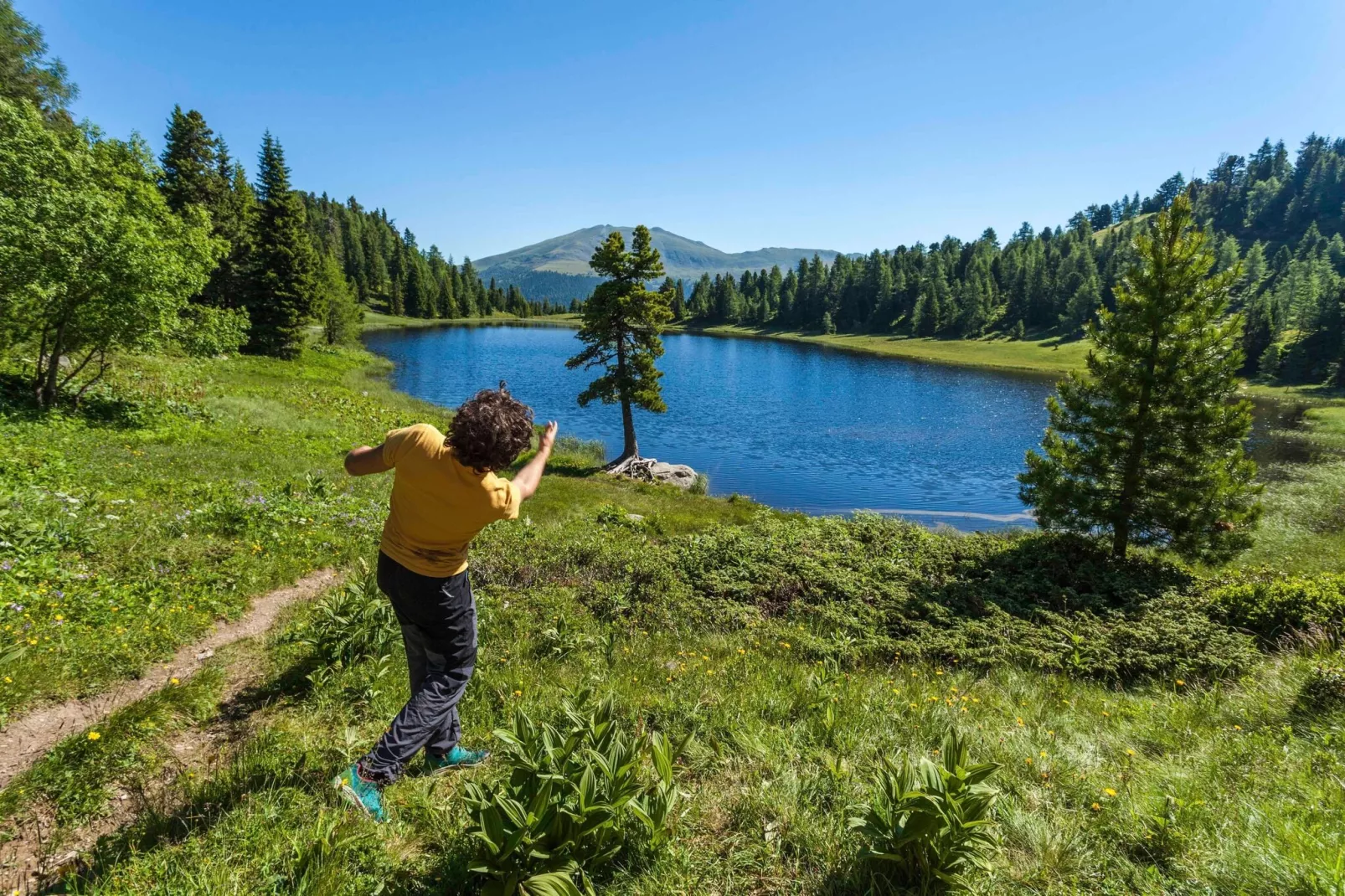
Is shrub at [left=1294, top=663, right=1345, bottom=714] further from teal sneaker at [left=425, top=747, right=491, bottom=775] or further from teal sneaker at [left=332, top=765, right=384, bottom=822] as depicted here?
teal sneaker at [left=332, top=765, right=384, bottom=822]

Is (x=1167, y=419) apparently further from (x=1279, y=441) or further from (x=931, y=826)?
(x=1279, y=441)

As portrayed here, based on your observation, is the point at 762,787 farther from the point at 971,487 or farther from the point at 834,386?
the point at 834,386

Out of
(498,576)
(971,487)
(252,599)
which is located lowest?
(971,487)

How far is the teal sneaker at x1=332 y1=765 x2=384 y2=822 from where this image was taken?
381 cm

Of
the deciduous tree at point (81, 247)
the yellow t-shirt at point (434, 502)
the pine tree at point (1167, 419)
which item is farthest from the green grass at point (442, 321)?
the yellow t-shirt at point (434, 502)

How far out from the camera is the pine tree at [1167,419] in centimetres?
1367

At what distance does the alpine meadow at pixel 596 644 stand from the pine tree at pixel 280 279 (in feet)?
Answer: 71.0

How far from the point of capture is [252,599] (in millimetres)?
7887

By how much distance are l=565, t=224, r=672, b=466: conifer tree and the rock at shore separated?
35.4 inches

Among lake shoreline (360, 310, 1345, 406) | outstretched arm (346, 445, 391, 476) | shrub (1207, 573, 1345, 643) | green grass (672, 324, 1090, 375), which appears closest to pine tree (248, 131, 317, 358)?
lake shoreline (360, 310, 1345, 406)

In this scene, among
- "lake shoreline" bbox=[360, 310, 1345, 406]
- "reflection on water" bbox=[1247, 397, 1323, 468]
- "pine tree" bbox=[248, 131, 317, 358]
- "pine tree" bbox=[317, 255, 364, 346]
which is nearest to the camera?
"reflection on water" bbox=[1247, 397, 1323, 468]

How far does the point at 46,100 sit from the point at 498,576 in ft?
153

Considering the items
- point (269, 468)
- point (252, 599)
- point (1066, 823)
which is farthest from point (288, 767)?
point (269, 468)

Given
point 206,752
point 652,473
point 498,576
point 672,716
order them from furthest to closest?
point 652,473, point 498,576, point 672,716, point 206,752
